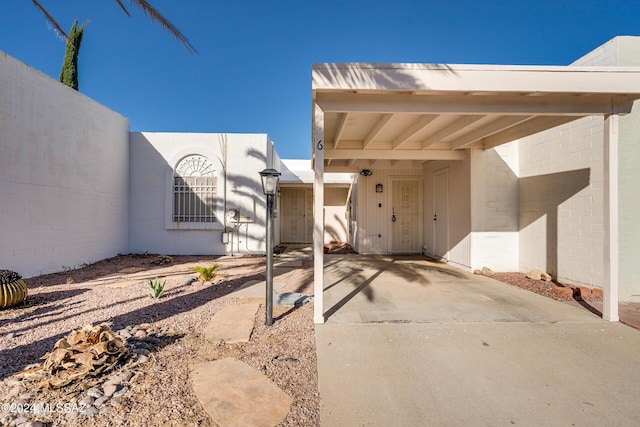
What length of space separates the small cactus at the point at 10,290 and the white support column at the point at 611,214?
24.6ft

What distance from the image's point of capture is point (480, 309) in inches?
157

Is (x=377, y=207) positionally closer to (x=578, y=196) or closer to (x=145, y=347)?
(x=578, y=196)

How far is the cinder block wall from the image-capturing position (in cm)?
440

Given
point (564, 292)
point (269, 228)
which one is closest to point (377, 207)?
point (564, 292)

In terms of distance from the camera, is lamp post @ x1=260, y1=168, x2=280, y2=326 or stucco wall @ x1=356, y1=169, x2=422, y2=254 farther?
stucco wall @ x1=356, y1=169, x2=422, y2=254

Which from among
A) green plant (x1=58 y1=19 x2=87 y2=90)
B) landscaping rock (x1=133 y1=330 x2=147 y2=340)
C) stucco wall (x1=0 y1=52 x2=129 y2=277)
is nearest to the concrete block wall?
landscaping rock (x1=133 y1=330 x2=147 y2=340)

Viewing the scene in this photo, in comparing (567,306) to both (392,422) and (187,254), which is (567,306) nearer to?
(392,422)

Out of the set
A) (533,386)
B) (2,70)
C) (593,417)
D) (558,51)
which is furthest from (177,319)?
(558,51)

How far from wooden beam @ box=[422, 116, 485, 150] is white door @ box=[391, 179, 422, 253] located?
3095mm

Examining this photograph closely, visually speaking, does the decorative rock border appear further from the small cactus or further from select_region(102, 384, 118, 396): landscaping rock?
the small cactus

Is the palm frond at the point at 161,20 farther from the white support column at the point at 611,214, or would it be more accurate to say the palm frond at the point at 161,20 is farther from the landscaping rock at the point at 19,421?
the white support column at the point at 611,214

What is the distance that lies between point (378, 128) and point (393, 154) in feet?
5.55

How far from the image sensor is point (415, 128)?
4840 millimetres

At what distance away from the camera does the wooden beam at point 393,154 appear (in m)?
6.09
